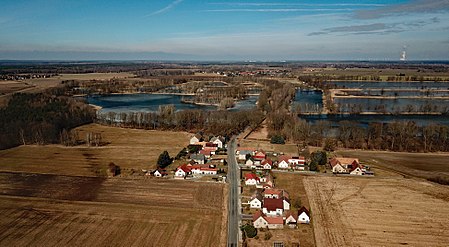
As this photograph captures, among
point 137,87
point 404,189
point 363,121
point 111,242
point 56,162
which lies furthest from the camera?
point 137,87

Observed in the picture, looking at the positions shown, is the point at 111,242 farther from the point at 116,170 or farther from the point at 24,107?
the point at 24,107

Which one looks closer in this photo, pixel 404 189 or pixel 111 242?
pixel 111 242

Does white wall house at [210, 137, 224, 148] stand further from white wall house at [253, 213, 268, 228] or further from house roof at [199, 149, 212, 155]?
white wall house at [253, 213, 268, 228]

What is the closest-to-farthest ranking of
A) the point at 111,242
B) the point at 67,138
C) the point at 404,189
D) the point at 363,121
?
1. the point at 111,242
2. the point at 404,189
3. the point at 67,138
4. the point at 363,121

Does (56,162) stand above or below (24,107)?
below

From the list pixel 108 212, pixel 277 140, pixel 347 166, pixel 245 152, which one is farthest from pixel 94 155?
pixel 347 166

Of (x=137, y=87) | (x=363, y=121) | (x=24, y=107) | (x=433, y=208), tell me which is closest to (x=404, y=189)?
(x=433, y=208)

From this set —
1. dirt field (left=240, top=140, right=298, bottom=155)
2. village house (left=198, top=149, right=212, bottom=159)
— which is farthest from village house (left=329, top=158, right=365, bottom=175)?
village house (left=198, top=149, right=212, bottom=159)
